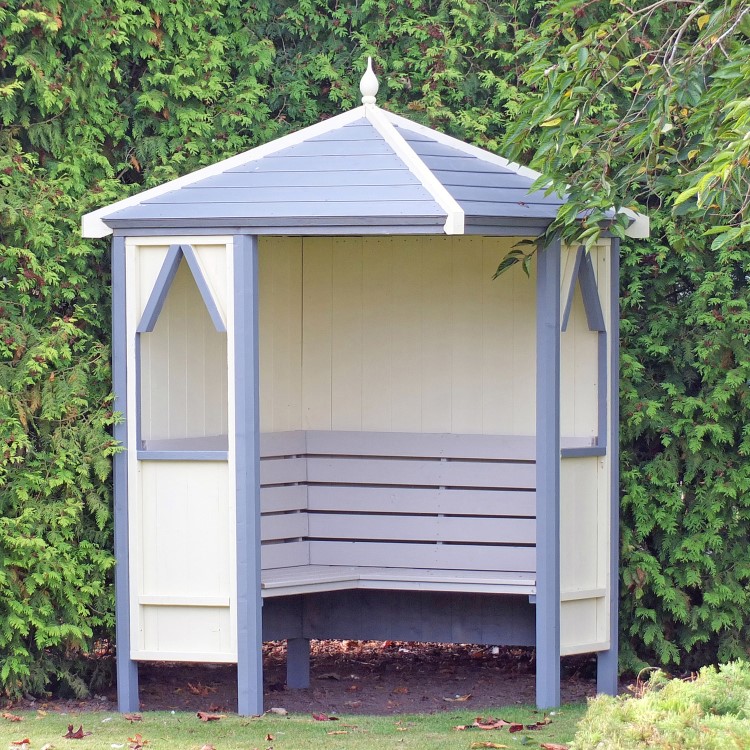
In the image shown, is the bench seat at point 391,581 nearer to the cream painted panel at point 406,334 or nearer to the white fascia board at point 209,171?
the cream painted panel at point 406,334

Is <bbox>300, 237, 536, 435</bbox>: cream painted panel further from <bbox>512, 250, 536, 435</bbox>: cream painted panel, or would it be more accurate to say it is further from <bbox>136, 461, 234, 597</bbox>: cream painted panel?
<bbox>136, 461, 234, 597</bbox>: cream painted panel

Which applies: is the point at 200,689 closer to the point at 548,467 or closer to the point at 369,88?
the point at 548,467

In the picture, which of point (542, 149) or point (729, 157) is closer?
point (729, 157)

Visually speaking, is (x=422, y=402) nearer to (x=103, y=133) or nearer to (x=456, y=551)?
(x=456, y=551)

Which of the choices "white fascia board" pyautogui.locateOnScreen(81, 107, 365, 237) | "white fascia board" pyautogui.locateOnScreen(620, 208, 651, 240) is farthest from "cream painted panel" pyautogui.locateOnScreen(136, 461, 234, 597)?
"white fascia board" pyautogui.locateOnScreen(620, 208, 651, 240)

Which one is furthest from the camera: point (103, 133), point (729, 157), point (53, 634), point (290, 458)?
point (290, 458)

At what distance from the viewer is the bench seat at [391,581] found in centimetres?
644

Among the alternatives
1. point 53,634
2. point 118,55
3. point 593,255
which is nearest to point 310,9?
point 118,55

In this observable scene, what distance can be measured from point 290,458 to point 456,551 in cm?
115

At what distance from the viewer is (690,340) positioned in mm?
7270

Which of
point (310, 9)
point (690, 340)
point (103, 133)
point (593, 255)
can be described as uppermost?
point (310, 9)

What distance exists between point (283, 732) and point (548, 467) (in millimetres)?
1852

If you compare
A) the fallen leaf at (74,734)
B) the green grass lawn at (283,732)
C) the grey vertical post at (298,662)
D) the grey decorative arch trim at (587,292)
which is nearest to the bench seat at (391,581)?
the grey vertical post at (298,662)

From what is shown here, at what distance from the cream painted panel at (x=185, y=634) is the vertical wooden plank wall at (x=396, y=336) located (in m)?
1.58
